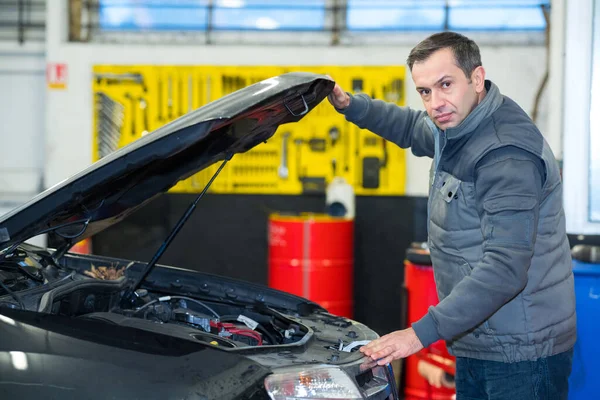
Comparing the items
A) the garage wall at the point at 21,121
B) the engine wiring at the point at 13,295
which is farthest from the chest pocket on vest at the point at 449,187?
the garage wall at the point at 21,121

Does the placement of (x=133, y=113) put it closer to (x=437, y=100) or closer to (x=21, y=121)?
(x=21, y=121)

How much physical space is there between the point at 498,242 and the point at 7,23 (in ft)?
19.4

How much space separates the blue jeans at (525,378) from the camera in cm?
201

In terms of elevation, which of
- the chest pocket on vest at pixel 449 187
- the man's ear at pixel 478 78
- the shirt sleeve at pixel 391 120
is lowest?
the chest pocket on vest at pixel 449 187

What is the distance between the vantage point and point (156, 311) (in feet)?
7.36

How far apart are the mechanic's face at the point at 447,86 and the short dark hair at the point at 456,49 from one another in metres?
0.01

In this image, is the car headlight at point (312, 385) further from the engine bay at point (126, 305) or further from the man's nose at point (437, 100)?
the man's nose at point (437, 100)

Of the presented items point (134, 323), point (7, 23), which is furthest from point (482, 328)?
point (7, 23)

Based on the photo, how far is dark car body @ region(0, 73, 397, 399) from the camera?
1.58 meters

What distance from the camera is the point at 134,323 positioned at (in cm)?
201

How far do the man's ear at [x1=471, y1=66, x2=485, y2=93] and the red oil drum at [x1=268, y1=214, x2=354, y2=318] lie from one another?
11.4ft

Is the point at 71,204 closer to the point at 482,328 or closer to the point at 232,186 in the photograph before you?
the point at 482,328

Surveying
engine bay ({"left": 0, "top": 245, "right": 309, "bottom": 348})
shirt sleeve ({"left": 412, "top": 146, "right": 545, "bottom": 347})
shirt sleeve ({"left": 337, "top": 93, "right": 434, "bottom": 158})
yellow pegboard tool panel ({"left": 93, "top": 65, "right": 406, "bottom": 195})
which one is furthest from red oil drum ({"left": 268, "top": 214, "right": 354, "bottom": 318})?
shirt sleeve ({"left": 412, "top": 146, "right": 545, "bottom": 347})

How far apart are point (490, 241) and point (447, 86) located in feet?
1.46
